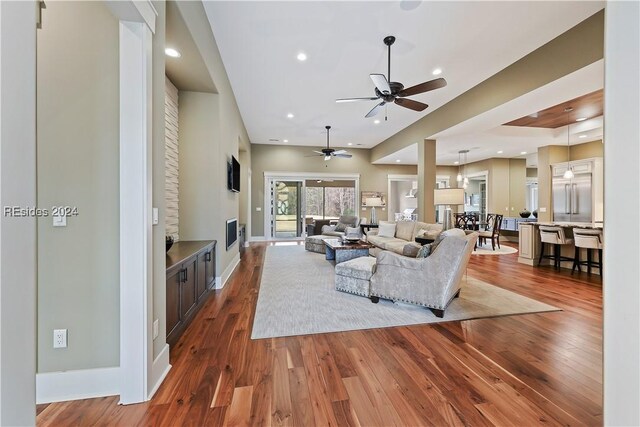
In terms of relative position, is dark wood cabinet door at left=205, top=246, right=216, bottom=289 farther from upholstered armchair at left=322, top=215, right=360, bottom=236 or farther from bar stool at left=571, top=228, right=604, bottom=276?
bar stool at left=571, top=228, right=604, bottom=276

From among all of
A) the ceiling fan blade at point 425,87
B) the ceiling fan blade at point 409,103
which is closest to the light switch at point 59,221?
the ceiling fan blade at point 425,87

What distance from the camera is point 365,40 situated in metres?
3.24

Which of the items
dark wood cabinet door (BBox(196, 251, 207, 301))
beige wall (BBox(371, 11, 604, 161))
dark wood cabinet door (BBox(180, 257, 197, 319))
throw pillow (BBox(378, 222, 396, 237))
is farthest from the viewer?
throw pillow (BBox(378, 222, 396, 237))

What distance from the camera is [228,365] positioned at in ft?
6.42

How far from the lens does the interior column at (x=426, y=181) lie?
604cm

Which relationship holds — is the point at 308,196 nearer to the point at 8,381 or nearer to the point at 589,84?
the point at 589,84

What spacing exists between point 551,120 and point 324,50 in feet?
17.7

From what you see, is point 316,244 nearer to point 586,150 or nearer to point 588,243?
point 588,243

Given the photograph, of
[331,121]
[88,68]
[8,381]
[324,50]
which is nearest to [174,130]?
[88,68]

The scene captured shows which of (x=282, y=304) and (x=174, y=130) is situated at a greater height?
(x=174, y=130)

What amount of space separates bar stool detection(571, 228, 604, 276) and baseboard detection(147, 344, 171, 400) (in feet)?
20.0

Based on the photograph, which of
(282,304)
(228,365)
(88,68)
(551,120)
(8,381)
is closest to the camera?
(8,381)

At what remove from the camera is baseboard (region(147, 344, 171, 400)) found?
1669mm

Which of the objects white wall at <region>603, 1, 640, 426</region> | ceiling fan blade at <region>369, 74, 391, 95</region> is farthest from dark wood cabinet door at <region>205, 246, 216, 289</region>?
white wall at <region>603, 1, 640, 426</region>
